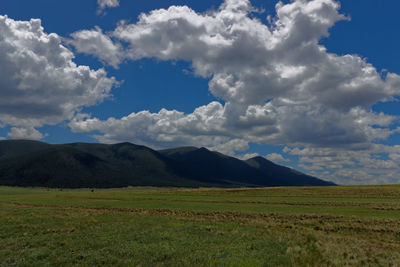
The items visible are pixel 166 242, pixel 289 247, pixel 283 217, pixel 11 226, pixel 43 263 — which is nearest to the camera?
pixel 43 263

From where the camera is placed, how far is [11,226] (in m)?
31.9

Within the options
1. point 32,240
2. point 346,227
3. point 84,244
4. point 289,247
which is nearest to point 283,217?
point 346,227

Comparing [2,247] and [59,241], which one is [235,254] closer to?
[59,241]

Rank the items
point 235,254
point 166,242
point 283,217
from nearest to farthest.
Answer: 1. point 235,254
2. point 166,242
3. point 283,217

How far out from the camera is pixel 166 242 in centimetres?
2422

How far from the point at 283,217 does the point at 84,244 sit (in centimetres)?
2716

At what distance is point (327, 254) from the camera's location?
2080cm

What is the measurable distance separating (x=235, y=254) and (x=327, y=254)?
6.76 meters

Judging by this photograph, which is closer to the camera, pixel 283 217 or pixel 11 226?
pixel 11 226

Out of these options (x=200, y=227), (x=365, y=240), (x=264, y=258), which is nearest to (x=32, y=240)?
(x=200, y=227)

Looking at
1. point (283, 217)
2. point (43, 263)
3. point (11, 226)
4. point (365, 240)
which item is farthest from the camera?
point (283, 217)

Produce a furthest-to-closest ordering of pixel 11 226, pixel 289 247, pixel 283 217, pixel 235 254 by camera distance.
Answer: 1. pixel 283 217
2. pixel 11 226
3. pixel 289 247
4. pixel 235 254

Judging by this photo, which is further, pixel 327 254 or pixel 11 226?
pixel 11 226

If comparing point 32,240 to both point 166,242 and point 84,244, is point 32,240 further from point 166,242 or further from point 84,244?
point 166,242
